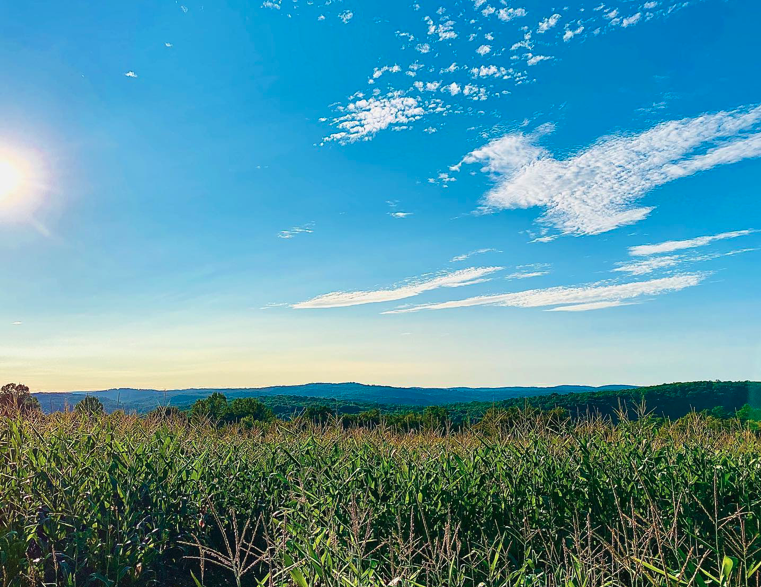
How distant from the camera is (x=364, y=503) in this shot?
16.7 feet

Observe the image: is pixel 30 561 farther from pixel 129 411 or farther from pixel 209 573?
pixel 129 411

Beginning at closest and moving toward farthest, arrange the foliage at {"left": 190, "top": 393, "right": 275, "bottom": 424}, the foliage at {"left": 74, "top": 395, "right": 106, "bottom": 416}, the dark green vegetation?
the dark green vegetation
the foliage at {"left": 74, "top": 395, "right": 106, "bottom": 416}
the foliage at {"left": 190, "top": 393, "right": 275, "bottom": 424}

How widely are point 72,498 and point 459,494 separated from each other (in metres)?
3.33

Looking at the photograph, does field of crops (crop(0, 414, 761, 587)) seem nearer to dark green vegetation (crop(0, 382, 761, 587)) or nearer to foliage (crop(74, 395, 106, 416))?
dark green vegetation (crop(0, 382, 761, 587))

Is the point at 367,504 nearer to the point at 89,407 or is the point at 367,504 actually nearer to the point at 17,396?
the point at 89,407

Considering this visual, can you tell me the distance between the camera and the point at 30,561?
4.09 metres

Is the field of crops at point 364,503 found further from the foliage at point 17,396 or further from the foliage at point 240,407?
the foliage at point 240,407

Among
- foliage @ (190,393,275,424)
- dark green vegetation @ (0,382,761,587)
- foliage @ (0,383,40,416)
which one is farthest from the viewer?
foliage @ (190,393,275,424)

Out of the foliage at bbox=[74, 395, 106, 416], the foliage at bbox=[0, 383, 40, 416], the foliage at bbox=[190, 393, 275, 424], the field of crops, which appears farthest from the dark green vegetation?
the foliage at bbox=[190, 393, 275, 424]

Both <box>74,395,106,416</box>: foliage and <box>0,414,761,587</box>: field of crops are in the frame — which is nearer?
<box>0,414,761,587</box>: field of crops

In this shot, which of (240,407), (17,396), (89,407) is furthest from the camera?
(240,407)

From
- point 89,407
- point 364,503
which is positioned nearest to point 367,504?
point 364,503

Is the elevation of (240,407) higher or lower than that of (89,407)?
lower

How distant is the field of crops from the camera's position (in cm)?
425
